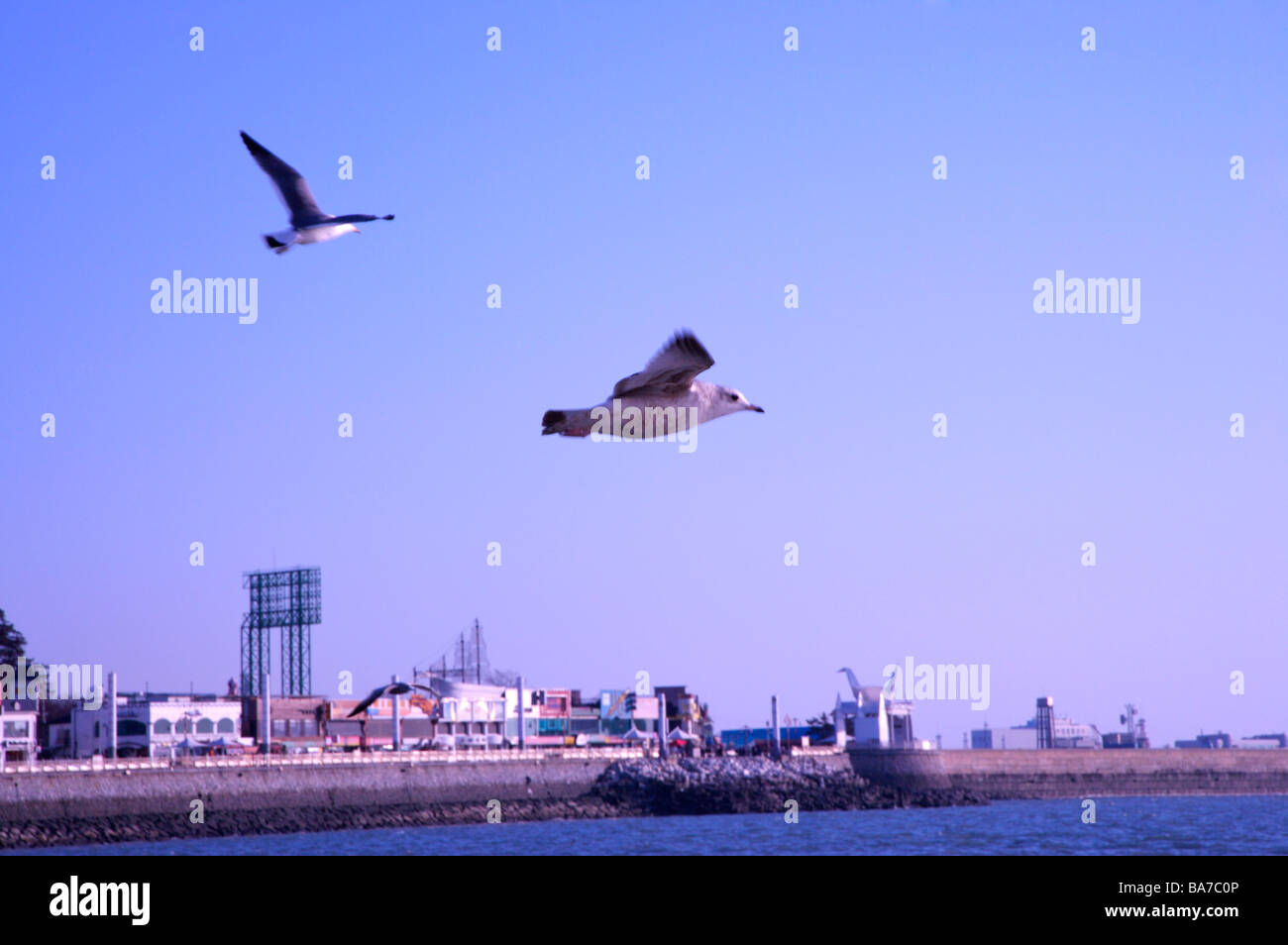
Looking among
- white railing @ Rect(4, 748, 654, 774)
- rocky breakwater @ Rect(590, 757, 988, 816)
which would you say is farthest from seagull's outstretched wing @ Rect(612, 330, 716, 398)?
rocky breakwater @ Rect(590, 757, 988, 816)

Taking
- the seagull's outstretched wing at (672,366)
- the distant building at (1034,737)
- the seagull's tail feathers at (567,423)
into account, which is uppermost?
the seagull's outstretched wing at (672,366)

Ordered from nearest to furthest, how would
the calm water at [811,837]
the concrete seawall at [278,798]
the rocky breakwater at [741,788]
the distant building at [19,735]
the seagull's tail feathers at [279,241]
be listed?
1. the seagull's tail feathers at [279,241]
2. the calm water at [811,837]
3. the concrete seawall at [278,798]
4. the distant building at [19,735]
5. the rocky breakwater at [741,788]

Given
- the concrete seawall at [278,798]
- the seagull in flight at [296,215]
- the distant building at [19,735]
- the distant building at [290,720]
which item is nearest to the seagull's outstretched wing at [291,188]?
the seagull in flight at [296,215]

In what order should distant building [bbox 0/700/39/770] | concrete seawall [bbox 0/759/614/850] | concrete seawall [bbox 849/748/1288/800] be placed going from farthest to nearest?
concrete seawall [bbox 849/748/1288/800], distant building [bbox 0/700/39/770], concrete seawall [bbox 0/759/614/850]

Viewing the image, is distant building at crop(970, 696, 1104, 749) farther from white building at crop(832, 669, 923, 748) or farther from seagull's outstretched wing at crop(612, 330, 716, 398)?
seagull's outstretched wing at crop(612, 330, 716, 398)

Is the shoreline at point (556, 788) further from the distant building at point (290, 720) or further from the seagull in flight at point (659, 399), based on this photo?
the seagull in flight at point (659, 399)
